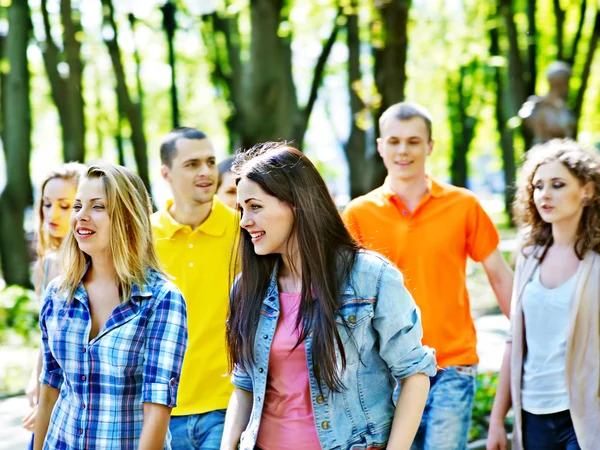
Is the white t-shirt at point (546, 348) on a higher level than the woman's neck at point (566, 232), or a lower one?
lower

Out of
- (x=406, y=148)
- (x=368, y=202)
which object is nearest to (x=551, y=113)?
(x=406, y=148)

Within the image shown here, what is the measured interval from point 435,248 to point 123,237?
2.28m

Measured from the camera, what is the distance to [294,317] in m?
3.35

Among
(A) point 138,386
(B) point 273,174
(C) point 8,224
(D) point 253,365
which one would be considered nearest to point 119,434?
(A) point 138,386

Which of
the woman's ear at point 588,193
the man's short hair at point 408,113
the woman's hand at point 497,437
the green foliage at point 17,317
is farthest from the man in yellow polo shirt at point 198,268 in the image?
the green foliage at point 17,317

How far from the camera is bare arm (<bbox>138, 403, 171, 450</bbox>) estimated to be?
3482mm

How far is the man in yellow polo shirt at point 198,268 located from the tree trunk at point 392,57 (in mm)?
7809

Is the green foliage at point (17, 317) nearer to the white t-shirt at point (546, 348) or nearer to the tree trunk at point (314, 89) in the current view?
the tree trunk at point (314, 89)

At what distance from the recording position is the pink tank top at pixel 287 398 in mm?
3275

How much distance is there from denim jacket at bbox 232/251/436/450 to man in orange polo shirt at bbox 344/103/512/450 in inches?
70.7

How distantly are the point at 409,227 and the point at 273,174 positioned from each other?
2288 mm

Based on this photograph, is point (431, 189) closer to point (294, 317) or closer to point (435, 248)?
point (435, 248)

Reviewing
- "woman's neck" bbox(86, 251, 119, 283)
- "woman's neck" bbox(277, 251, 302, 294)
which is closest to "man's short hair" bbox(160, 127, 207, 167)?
"woman's neck" bbox(86, 251, 119, 283)

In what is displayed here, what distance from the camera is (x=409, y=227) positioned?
18.0ft
